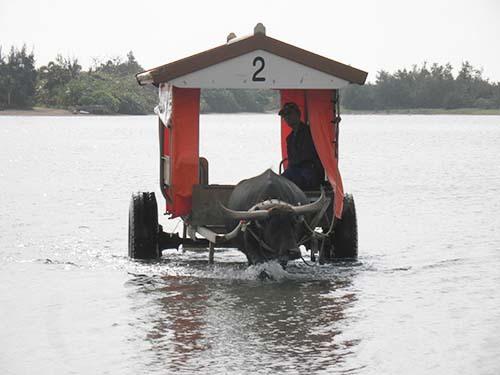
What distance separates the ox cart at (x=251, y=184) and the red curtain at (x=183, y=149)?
1 centimetres

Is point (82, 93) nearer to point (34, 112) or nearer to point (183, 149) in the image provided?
point (34, 112)

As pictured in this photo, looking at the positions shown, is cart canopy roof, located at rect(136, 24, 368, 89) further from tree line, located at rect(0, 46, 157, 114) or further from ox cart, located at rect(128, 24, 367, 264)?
tree line, located at rect(0, 46, 157, 114)

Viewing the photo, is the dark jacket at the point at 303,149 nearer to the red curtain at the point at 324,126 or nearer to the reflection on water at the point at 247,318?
the red curtain at the point at 324,126

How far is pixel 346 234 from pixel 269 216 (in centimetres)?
228

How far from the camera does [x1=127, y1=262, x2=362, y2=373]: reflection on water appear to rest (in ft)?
31.1

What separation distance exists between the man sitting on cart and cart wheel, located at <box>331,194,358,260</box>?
16.9 inches

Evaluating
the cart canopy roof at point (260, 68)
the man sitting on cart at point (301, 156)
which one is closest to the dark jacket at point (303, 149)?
the man sitting on cart at point (301, 156)

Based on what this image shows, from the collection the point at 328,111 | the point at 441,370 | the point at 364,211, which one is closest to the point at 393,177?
the point at 364,211

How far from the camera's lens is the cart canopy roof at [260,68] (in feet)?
42.7

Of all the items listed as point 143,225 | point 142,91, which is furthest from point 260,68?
point 142,91

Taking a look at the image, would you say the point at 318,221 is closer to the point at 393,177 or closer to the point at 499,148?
the point at 393,177

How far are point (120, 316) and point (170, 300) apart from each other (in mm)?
749

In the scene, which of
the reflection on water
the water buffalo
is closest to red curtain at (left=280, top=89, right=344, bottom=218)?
the water buffalo

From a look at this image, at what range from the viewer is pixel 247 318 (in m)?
11.1
